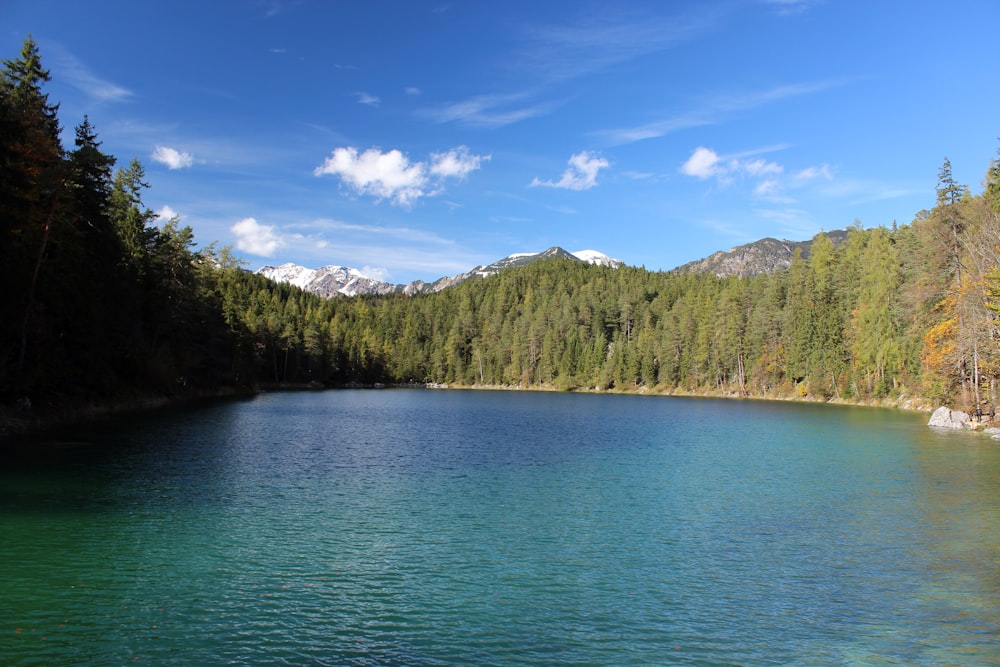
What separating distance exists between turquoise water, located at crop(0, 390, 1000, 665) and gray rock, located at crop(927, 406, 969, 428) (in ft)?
54.8

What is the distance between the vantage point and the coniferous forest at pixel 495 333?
37.5 m

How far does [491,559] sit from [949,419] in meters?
47.9

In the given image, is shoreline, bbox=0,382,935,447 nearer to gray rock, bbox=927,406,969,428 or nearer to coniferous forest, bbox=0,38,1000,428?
coniferous forest, bbox=0,38,1000,428

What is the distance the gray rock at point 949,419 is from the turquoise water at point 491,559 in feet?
54.8

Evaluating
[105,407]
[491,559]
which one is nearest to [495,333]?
[105,407]

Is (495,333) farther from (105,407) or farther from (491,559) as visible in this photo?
(491,559)

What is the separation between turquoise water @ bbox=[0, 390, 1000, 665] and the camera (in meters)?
11.4

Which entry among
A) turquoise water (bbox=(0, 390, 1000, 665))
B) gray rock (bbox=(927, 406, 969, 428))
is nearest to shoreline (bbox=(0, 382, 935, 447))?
turquoise water (bbox=(0, 390, 1000, 665))

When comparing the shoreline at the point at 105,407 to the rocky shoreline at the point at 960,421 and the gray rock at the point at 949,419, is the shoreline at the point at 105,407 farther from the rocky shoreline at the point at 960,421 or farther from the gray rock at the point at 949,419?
the rocky shoreline at the point at 960,421

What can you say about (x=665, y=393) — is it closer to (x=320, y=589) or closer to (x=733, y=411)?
(x=733, y=411)

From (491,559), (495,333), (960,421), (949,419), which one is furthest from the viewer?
(495,333)

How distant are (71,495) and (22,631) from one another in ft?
40.4

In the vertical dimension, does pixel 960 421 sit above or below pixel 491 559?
above

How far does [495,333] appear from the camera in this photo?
184875 mm
